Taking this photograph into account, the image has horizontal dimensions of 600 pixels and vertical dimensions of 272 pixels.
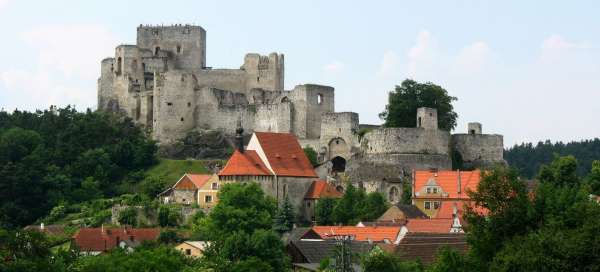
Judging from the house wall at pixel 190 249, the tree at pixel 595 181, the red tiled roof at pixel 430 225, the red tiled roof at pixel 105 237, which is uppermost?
the tree at pixel 595 181

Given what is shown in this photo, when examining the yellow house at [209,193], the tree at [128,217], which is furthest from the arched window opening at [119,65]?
the tree at [128,217]

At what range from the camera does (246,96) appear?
97.2 meters

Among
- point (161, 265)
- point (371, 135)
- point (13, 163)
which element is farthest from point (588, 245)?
point (13, 163)

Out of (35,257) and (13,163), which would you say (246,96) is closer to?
(13,163)

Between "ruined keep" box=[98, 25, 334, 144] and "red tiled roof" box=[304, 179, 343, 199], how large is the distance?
8916 mm

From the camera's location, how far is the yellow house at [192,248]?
225 feet

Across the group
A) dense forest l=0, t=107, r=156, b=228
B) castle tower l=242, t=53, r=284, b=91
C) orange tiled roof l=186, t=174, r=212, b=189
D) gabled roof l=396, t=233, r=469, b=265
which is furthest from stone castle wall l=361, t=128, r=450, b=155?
gabled roof l=396, t=233, r=469, b=265

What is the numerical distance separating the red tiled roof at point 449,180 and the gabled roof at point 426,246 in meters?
14.2

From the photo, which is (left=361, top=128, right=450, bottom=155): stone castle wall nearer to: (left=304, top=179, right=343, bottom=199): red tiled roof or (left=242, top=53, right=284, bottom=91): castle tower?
(left=304, top=179, right=343, bottom=199): red tiled roof

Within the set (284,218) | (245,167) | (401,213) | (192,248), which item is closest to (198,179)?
(245,167)

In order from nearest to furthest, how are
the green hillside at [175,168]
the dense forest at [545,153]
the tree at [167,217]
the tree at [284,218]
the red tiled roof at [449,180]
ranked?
the tree at [284,218]
the red tiled roof at [449,180]
the tree at [167,217]
the green hillside at [175,168]
the dense forest at [545,153]

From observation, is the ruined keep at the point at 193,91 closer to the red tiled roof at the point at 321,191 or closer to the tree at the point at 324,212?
the red tiled roof at the point at 321,191

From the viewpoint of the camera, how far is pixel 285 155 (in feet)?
271

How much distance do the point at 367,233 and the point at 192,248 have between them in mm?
8893
